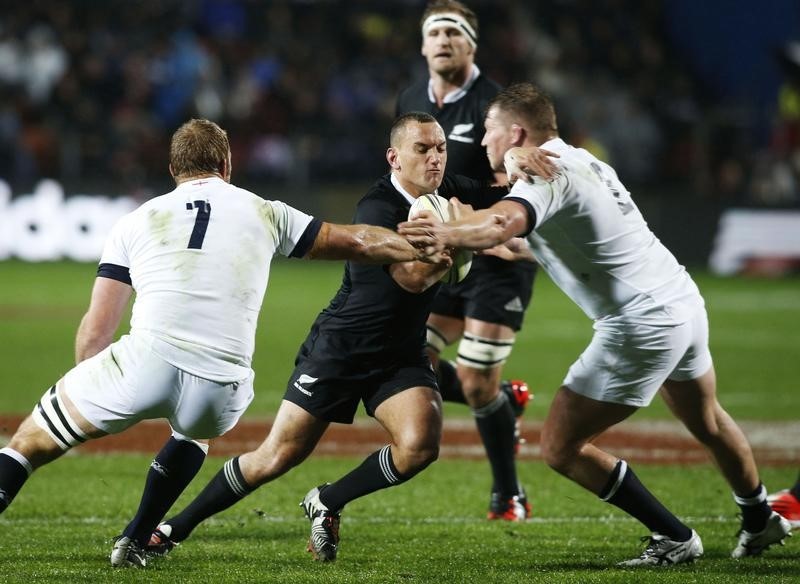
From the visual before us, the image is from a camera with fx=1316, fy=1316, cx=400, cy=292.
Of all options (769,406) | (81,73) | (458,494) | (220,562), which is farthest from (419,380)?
(81,73)

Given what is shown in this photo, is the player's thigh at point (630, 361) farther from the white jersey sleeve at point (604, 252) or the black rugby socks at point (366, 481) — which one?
the black rugby socks at point (366, 481)

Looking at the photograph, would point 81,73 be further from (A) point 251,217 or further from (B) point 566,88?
(A) point 251,217

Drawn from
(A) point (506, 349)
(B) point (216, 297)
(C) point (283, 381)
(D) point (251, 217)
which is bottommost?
(C) point (283, 381)

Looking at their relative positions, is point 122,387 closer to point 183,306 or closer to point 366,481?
point 183,306

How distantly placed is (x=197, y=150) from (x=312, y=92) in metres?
18.2

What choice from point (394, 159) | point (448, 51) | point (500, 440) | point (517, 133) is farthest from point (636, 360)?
point (448, 51)

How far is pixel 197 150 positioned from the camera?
18.6ft

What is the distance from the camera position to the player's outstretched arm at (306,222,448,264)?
5.69 metres

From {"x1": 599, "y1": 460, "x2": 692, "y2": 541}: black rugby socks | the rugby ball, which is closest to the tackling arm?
the rugby ball

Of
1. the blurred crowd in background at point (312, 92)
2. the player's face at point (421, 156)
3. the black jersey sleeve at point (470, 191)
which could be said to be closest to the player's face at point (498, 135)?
the player's face at point (421, 156)

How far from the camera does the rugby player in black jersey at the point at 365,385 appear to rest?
6188 millimetres

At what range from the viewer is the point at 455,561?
6.30 meters

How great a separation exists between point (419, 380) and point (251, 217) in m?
1.22

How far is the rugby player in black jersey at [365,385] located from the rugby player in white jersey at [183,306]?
0.53 m
